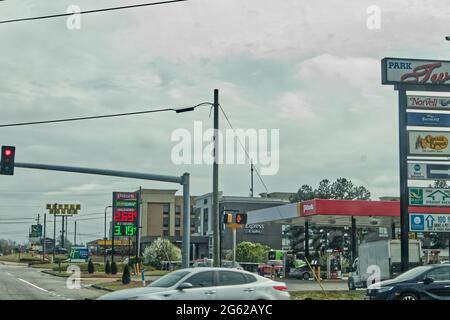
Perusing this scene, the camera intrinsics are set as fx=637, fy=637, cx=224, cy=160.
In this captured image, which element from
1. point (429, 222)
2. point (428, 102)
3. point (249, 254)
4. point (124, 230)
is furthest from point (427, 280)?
point (249, 254)

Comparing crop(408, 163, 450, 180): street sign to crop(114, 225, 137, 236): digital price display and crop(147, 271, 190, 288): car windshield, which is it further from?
crop(114, 225, 137, 236): digital price display

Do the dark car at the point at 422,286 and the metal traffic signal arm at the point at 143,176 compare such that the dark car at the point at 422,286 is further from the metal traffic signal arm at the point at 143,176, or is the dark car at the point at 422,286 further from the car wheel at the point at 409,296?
the metal traffic signal arm at the point at 143,176

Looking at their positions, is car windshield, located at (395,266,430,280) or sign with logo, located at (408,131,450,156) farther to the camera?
sign with logo, located at (408,131,450,156)

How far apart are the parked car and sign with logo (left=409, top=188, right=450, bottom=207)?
19982mm

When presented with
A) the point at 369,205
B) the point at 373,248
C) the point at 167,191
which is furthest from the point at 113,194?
the point at 167,191

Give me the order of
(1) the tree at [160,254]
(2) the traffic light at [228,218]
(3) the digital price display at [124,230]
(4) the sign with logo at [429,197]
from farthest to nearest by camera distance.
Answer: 1. (1) the tree at [160,254]
2. (3) the digital price display at [124,230]
3. (4) the sign with logo at [429,197]
4. (2) the traffic light at [228,218]

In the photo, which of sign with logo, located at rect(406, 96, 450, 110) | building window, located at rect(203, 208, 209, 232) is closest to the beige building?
Result: building window, located at rect(203, 208, 209, 232)

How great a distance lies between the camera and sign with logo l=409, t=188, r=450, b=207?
32.0 meters

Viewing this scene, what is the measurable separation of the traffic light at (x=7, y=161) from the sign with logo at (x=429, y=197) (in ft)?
62.6

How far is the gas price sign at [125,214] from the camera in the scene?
5798 cm

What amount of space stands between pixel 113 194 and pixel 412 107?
40.0 metres

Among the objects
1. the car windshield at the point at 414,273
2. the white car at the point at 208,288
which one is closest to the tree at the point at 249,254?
the car windshield at the point at 414,273

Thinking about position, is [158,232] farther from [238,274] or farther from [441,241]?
[238,274]

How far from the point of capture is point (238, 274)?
16906 mm
